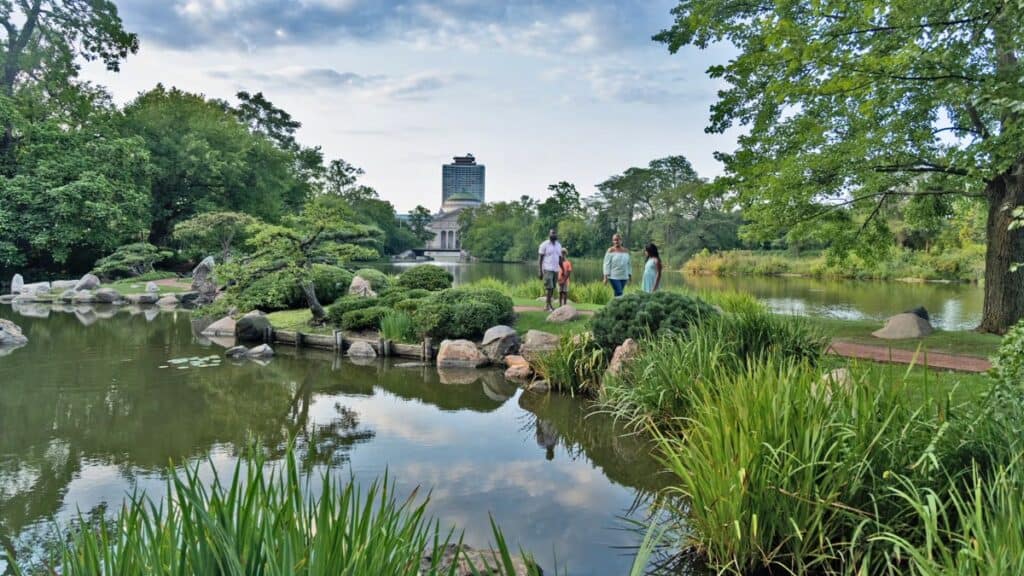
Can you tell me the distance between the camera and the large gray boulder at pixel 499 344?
9305mm

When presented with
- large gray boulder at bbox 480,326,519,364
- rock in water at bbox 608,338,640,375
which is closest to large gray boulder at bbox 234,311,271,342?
large gray boulder at bbox 480,326,519,364

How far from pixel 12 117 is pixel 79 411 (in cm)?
1728

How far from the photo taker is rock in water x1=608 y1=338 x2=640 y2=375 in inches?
263

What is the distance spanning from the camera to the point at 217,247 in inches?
977

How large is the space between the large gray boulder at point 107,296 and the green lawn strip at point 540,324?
13040 mm

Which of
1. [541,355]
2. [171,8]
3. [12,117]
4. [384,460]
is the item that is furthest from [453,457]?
[12,117]

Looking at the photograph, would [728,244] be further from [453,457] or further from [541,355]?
[453,457]

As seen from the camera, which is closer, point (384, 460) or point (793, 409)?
point (793, 409)

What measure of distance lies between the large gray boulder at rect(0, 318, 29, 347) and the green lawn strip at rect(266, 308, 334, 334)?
3.86 m

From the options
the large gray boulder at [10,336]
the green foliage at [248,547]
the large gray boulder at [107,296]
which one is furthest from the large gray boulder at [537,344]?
the large gray boulder at [107,296]

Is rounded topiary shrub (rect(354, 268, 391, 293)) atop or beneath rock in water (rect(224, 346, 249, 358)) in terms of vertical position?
atop

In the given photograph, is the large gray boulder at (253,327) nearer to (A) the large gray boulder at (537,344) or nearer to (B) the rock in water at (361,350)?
(B) the rock in water at (361,350)

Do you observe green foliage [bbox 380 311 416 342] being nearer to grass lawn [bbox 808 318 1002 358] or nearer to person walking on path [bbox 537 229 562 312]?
person walking on path [bbox 537 229 562 312]

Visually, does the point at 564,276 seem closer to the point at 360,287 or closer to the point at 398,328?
the point at 398,328
